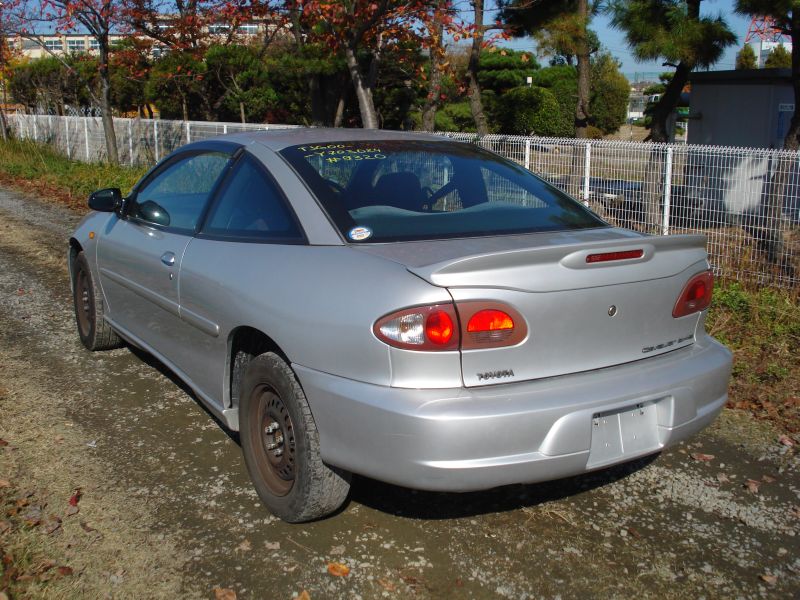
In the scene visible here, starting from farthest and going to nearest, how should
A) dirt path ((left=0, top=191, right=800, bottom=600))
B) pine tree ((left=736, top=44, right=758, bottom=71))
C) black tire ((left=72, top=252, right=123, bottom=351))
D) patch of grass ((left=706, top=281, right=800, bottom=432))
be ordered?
1. pine tree ((left=736, top=44, right=758, bottom=71))
2. black tire ((left=72, top=252, right=123, bottom=351))
3. patch of grass ((left=706, top=281, right=800, bottom=432))
4. dirt path ((left=0, top=191, right=800, bottom=600))

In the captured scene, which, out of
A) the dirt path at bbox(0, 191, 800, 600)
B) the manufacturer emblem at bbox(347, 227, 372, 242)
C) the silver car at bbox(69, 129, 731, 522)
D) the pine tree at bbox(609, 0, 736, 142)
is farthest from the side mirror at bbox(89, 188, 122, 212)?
the pine tree at bbox(609, 0, 736, 142)

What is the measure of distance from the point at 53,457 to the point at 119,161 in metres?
15.2

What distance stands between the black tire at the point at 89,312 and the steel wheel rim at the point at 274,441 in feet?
7.74

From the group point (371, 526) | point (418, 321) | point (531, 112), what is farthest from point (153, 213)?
point (531, 112)

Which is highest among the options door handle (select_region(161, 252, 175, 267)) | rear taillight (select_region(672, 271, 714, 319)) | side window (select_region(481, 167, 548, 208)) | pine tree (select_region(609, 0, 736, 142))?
pine tree (select_region(609, 0, 736, 142))

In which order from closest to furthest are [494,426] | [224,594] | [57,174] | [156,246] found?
[494,426], [224,594], [156,246], [57,174]

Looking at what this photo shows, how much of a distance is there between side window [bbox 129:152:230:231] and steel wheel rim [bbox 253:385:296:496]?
111 cm

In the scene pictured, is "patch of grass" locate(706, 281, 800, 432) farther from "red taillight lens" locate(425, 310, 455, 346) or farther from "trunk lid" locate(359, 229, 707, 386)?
"red taillight lens" locate(425, 310, 455, 346)

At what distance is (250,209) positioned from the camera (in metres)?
3.79

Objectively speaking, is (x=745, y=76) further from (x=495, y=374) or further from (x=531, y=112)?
(x=531, y=112)

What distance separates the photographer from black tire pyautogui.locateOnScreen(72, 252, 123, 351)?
547 cm

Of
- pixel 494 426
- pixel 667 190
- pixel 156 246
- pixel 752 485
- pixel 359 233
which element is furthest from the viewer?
pixel 667 190

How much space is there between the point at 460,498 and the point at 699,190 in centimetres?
501

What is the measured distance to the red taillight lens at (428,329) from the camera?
Answer: 2.80m
